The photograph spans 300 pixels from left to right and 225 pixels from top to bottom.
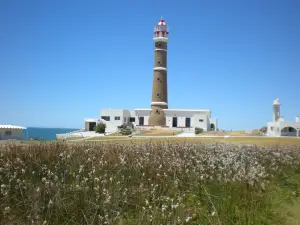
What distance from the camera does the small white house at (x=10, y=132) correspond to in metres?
40.2

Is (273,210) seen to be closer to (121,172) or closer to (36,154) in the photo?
(121,172)

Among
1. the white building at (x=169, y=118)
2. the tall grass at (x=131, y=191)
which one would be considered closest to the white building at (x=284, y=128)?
the white building at (x=169, y=118)

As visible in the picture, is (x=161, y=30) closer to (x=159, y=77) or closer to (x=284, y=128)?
(x=159, y=77)

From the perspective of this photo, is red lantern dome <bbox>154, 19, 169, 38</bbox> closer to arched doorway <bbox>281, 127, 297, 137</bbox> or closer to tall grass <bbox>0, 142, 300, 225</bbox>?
arched doorway <bbox>281, 127, 297, 137</bbox>

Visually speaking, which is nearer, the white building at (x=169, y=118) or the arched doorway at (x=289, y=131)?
the arched doorway at (x=289, y=131)

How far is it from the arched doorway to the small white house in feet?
131

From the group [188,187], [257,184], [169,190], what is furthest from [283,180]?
[169,190]

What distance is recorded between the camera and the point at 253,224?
19.9 feet

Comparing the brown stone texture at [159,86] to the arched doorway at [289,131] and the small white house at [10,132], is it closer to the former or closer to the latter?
the arched doorway at [289,131]

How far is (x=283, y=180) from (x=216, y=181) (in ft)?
10.8

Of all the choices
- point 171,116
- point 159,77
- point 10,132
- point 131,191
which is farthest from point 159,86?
point 131,191

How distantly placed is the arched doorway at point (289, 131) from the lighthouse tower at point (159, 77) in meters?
23.4

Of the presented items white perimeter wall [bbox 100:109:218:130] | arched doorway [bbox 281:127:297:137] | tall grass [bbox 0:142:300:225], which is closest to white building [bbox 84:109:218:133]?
white perimeter wall [bbox 100:109:218:130]

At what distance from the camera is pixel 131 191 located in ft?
22.3
